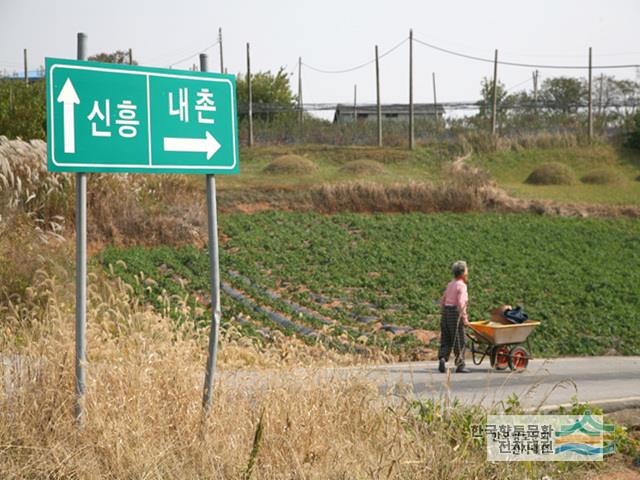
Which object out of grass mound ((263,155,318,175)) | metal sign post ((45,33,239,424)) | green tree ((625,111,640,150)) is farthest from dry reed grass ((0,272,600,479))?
green tree ((625,111,640,150))

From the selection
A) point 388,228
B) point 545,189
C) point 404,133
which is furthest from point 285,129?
point 388,228

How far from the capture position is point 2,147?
21.2 m

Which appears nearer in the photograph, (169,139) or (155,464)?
(155,464)

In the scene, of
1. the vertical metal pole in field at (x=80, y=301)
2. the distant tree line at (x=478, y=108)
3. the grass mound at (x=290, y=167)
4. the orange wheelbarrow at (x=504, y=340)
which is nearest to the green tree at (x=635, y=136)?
the distant tree line at (x=478, y=108)

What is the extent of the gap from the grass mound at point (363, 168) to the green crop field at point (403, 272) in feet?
25.8

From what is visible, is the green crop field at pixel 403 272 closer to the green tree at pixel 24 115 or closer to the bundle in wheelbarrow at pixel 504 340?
the bundle in wheelbarrow at pixel 504 340

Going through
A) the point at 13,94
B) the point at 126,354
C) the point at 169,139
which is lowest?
the point at 126,354

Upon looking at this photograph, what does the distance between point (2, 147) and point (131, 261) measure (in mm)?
4474

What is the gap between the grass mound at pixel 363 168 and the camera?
126 feet

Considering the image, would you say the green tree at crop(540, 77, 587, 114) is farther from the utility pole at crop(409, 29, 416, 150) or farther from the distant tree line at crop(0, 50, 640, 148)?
the utility pole at crop(409, 29, 416, 150)

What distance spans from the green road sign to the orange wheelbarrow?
7.35m

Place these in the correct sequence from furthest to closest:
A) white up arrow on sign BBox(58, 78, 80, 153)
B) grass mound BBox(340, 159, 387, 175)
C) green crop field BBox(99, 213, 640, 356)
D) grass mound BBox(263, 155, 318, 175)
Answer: grass mound BBox(263, 155, 318, 175)
grass mound BBox(340, 159, 387, 175)
green crop field BBox(99, 213, 640, 356)
white up arrow on sign BBox(58, 78, 80, 153)

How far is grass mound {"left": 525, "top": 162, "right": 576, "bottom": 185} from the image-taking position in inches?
1625

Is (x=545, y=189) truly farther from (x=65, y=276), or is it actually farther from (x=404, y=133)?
(x=65, y=276)
